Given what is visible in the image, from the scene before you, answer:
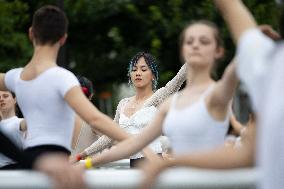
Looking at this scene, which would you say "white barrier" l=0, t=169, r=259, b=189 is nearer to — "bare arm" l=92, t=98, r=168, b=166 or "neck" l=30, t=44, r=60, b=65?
"bare arm" l=92, t=98, r=168, b=166

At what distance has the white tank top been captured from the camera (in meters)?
4.40

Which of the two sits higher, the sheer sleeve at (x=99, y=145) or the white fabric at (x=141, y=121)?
the white fabric at (x=141, y=121)

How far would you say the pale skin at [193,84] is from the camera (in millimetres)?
4512

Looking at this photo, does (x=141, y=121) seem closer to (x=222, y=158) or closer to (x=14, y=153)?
(x=14, y=153)

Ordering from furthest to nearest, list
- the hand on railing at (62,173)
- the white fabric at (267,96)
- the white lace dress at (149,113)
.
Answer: the white lace dress at (149,113), the hand on railing at (62,173), the white fabric at (267,96)

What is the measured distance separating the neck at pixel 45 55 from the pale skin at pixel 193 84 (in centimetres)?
70

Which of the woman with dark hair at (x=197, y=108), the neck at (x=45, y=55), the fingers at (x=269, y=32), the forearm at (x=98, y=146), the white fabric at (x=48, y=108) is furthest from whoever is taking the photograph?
the forearm at (x=98, y=146)

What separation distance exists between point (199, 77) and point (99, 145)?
338cm

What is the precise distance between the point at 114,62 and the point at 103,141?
Answer: 14.1 metres

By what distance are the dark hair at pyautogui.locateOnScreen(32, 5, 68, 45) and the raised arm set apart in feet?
5.92

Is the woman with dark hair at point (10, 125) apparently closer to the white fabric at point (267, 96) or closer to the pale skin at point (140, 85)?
the pale skin at point (140, 85)

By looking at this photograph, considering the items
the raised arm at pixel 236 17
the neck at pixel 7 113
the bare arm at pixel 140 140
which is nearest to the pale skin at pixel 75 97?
the bare arm at pixel 140 140

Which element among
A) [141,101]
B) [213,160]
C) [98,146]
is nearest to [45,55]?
[213,160]

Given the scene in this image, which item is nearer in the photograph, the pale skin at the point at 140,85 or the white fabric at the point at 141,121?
the white fabric at the point at 141,121
